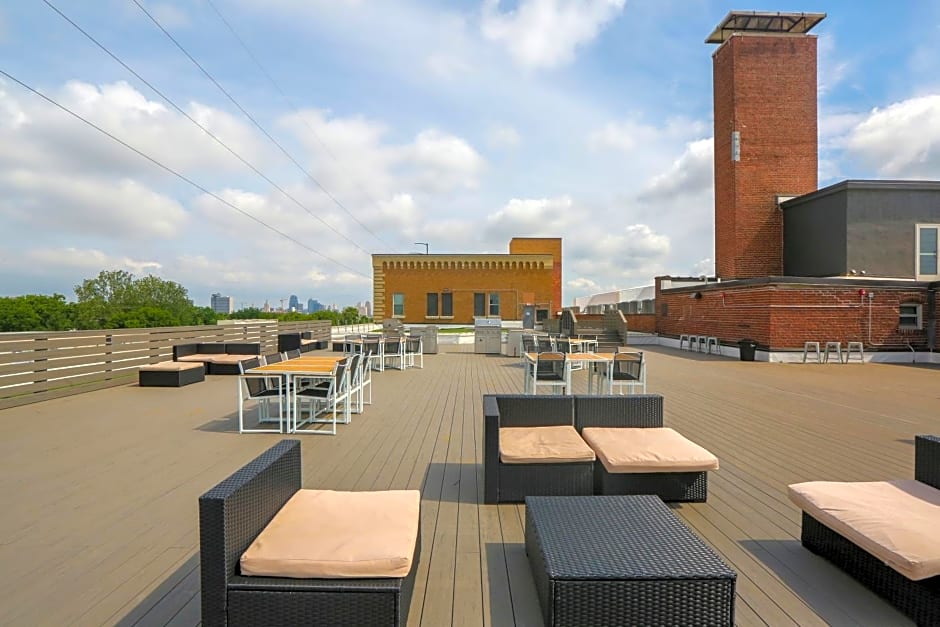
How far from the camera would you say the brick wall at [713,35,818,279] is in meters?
19.7

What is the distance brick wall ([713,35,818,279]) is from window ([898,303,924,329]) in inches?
250

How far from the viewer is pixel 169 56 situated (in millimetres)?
11695

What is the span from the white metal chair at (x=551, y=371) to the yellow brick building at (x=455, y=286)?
87.3 feet

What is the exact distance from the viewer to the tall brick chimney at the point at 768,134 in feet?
64.5

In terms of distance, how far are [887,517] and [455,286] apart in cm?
3209

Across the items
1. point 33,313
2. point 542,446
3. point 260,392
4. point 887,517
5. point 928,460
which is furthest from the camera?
point 33,313

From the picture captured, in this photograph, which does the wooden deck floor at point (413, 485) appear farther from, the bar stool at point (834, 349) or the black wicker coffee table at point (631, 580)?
the bar stool at point (834, 349)

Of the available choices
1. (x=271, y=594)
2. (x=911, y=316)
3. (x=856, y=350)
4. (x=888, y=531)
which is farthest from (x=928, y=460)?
(x=911, y=316)

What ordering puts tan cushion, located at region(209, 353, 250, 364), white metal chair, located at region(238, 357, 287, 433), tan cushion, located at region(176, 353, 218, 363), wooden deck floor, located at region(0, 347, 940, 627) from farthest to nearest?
tan cushion, located at region(176, 353, 218, 363), tan cushion, located at region(209, 353, 250, 364), white metal chair, located at region(238, 357, 287, 433), wooden deck floor, located at region(0, 347, 940, 627)

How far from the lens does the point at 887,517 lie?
2.24 meters

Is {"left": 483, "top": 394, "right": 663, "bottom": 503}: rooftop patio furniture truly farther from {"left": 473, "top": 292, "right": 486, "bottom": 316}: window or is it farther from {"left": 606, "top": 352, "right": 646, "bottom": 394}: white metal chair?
{"left": 473, "top": 292, "right": 486, "bottom": 316}: window

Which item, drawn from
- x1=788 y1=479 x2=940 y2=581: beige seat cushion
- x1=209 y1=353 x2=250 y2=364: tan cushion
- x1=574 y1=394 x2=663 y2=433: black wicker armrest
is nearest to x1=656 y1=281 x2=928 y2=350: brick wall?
x1=574 y1=394 x2=663 y2=433: black wicker armrest

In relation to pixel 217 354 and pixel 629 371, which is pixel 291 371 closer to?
pixel 629 371

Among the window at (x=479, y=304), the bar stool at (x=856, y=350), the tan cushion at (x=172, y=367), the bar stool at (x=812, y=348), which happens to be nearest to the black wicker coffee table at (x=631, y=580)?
the tan cushion at (x=172, y=367)
